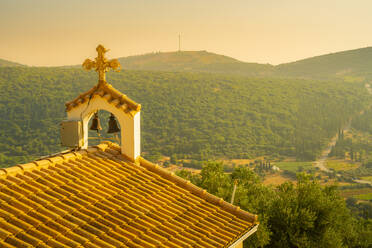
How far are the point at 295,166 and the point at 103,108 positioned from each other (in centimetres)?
6120

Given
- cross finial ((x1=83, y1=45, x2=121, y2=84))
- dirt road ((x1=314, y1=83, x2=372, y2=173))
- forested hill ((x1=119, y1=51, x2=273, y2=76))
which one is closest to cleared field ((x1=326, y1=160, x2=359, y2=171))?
dirt road ((x1=314, y1=83, x2=372, y2=173))

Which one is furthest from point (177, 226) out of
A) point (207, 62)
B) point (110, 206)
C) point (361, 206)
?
point (207, 62)

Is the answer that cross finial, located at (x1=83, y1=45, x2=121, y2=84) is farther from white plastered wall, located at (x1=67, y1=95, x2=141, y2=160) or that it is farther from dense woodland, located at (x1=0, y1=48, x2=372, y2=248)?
dense woodland, located at (x1=0, y1=48, x2=372, y2=248)

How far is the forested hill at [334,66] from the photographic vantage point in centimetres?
13275

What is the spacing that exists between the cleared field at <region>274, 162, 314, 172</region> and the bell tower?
5714cm

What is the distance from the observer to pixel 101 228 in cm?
442

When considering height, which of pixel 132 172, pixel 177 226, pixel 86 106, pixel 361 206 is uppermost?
pixel 86 106

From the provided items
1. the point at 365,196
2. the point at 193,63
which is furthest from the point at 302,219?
the point at 193,63

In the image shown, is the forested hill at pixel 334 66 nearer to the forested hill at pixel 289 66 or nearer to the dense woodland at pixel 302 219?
the forested hill at pixel 289 66

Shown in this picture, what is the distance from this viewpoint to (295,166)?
62.9 m

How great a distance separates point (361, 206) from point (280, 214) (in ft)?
94.2

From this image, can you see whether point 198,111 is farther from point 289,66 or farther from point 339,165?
point 289,66

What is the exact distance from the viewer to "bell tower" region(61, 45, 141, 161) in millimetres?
5941

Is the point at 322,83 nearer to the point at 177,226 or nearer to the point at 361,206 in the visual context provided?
the point at 361,206
